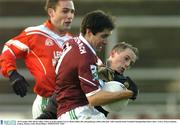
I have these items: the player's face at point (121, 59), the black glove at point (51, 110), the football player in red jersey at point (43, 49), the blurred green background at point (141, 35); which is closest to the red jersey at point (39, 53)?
the football player in red jersey at point (43, 49)

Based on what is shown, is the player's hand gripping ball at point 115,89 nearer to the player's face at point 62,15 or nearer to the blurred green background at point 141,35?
the player's face at point 62,15

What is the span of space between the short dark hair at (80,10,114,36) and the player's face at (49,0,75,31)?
1.21 m

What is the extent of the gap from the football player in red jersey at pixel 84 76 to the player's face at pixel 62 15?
3.90ft

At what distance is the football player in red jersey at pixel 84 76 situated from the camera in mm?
6242

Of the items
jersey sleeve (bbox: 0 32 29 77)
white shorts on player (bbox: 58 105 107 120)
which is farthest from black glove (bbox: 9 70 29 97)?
white shorts on player (bbox: 58 105 107 120)

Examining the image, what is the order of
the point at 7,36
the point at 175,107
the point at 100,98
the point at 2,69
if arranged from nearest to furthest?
the point at 100,98, the point at 2,69, the point at 175,107, the point at 7,36

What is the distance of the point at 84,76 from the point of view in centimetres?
625

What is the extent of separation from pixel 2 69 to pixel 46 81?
372mm

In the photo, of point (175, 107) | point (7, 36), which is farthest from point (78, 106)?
point (7, 36)

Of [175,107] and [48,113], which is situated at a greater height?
[48,113]

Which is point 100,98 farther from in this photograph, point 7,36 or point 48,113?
point 7,36

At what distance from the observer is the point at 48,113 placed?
6.86m

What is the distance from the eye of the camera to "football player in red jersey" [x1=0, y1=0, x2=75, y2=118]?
7.51 metres

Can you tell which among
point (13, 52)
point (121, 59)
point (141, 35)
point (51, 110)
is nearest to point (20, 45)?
point (13, 52)
